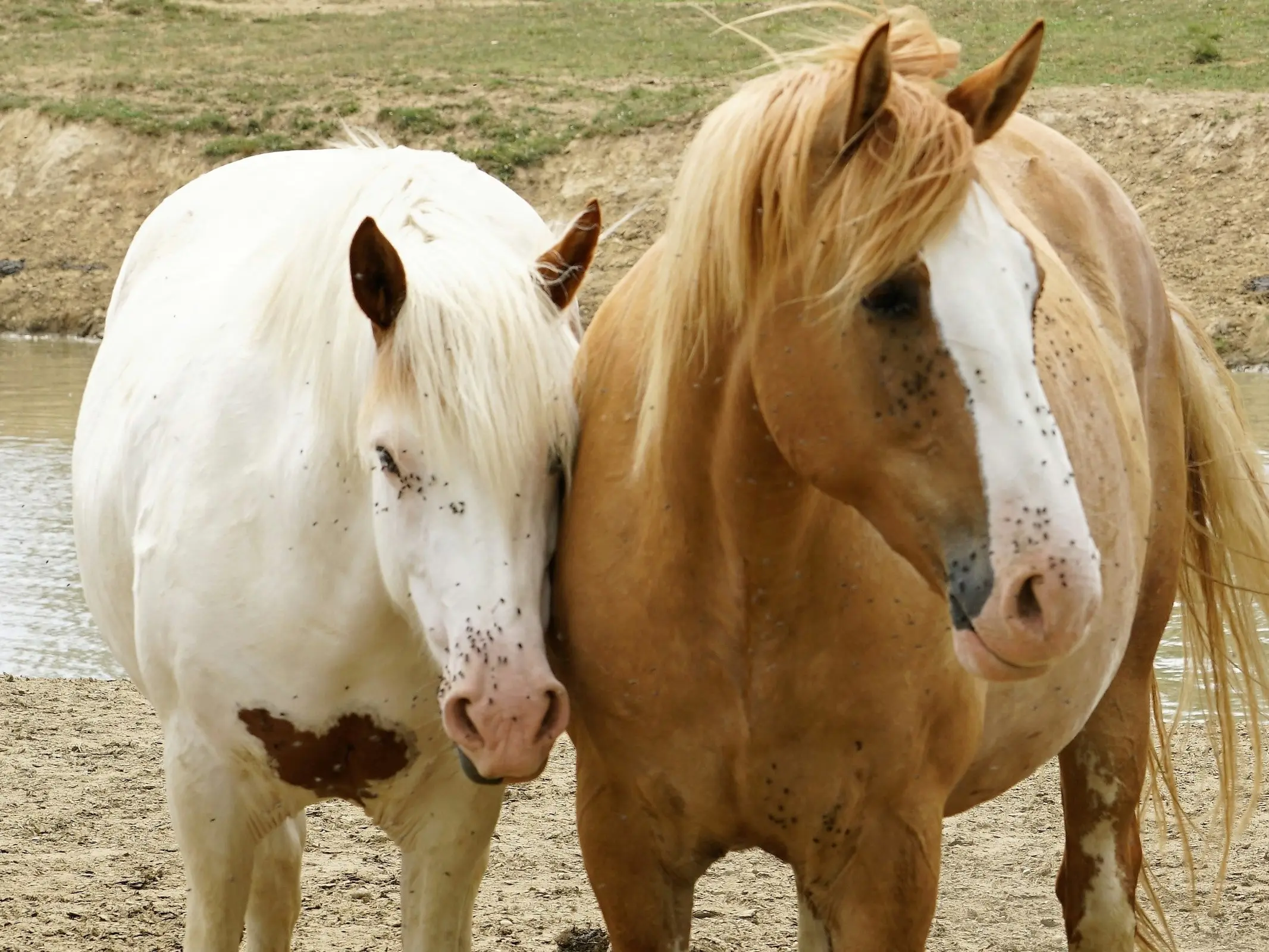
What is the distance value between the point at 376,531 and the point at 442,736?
457mm

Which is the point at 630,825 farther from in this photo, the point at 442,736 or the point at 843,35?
the point at 843,35

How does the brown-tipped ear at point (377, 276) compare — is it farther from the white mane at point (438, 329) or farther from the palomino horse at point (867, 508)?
the palomino horse at point (867, 508)

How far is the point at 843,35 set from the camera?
227cm

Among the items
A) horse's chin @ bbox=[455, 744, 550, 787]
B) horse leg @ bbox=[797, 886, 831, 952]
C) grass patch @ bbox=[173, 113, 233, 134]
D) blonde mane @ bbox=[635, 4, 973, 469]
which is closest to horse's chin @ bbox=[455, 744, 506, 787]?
horse's chin @ bbox=[455, 744, 550, 787]

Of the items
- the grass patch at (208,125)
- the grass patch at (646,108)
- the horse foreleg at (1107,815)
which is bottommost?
the grass patch at (208,125)

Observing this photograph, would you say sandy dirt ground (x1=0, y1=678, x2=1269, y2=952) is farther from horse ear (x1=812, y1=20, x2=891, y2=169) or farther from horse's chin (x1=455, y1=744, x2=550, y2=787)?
horse ear (x1=812, y1=20, x2=891, y2=169)

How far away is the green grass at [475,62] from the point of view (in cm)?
1741

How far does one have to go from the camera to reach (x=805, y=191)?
1.94 meters

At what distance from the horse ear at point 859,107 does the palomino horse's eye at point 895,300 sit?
0.17m

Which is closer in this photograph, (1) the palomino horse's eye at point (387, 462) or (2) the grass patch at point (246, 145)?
(1) the palomino horse's eye at point (387, 462)

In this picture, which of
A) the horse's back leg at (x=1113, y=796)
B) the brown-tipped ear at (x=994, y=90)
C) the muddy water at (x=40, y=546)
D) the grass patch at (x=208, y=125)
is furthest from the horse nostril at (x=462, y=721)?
the grass patch at (x=208, y=125)

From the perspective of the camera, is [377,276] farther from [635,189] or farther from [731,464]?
[635,189]

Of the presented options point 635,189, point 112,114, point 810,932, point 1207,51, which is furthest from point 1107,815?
point 112,114

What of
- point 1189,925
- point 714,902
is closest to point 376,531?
point 714,902
